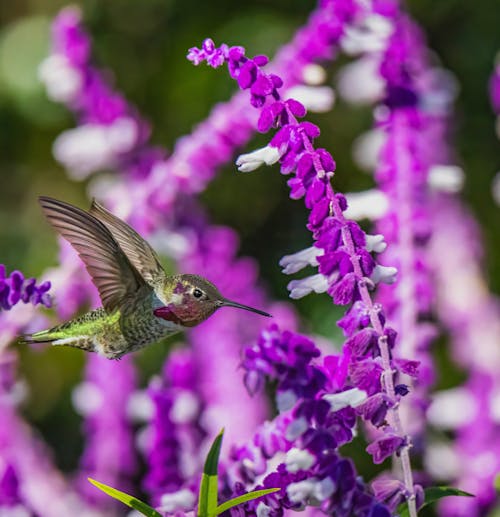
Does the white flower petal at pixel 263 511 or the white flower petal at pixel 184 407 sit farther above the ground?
the white flower petal at pixel 184 407

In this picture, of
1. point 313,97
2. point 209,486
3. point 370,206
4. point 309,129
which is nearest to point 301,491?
point 209,486

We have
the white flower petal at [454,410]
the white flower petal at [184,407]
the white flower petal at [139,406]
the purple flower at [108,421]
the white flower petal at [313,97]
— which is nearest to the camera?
the white flower petal at [184,407]

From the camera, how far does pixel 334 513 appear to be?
3.67ft

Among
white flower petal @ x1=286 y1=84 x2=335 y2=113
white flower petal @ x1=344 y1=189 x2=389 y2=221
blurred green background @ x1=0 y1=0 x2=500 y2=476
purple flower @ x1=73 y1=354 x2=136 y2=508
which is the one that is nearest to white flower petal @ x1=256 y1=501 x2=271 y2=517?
white flower petal @ x1=344 y1=189 x2=389 y2=221

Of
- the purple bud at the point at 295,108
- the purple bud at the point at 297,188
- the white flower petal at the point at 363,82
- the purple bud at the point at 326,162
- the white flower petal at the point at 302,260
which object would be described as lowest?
the white flower petal at the point at 302,260

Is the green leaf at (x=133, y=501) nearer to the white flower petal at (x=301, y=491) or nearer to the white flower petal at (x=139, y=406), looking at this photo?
the white flower petal at (x=301, y=491)

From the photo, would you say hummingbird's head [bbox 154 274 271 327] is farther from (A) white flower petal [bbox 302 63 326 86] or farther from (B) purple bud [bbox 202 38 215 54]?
(A) white flower petal [bbox 302 63 326 86]

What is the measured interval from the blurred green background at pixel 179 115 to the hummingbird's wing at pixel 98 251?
1.73 meters

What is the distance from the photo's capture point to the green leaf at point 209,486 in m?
1.17

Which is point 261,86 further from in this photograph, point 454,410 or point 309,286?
point 454,410

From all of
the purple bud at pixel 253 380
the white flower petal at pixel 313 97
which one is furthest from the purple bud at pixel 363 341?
the white flower petal at pixel 313 97

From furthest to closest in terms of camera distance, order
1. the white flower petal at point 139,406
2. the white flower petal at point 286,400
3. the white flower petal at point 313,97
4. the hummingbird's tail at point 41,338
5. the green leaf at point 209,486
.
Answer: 1. the white flower petal at point 139,406
2. the white flower petal at point 313,97
3. the hummingbird's tail at point 41,338
4. the green leaf at point 209,486
5. the white flower petal at point 286,400

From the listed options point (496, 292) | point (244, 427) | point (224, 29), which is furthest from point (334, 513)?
point (224, 29)

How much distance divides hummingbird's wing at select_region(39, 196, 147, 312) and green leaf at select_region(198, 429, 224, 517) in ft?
1.08
